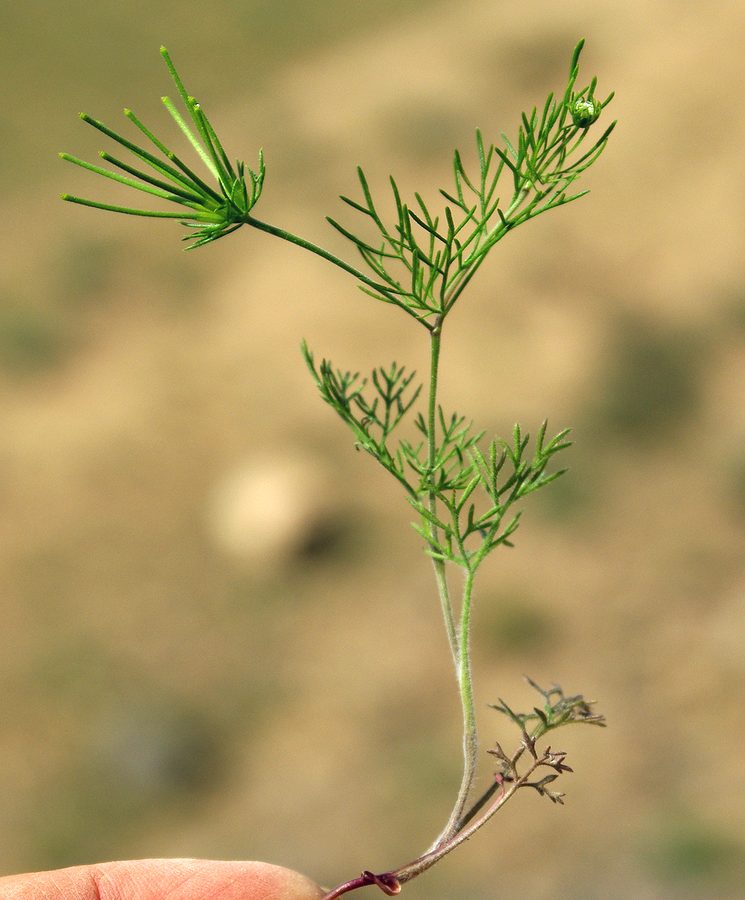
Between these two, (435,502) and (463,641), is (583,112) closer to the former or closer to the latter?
(435,502)

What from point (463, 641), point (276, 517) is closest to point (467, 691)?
point (463, 641)

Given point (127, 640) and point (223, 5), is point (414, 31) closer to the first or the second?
point (223, 5)

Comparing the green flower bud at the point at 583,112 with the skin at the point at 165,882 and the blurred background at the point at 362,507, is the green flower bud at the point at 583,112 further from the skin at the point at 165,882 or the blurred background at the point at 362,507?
the blurred background at the point at 362,507

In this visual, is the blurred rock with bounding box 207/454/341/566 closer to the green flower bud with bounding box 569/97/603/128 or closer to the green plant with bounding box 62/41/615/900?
the green plant with bounding box 62/41/615/900

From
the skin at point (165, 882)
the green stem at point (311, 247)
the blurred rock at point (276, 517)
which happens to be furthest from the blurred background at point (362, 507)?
the green stem at point (311, 247)

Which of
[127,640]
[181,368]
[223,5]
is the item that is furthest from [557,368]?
[223,5]

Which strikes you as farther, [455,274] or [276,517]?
[276,517]

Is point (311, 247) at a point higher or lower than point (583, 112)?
lower
